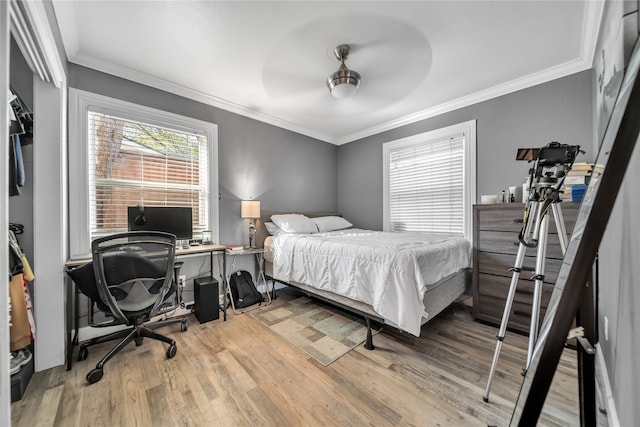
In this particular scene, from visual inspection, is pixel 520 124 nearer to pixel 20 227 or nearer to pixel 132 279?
pixel 132 279

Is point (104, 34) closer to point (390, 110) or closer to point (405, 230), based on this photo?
point (390, 110)

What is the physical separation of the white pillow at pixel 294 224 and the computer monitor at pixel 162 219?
1.15 meters

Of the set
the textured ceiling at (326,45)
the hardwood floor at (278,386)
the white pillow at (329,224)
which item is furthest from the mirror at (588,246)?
the white pillow at (329,224)

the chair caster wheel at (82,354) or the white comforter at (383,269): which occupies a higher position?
the white comforter at (383,269)

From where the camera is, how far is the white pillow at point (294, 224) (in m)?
3.37

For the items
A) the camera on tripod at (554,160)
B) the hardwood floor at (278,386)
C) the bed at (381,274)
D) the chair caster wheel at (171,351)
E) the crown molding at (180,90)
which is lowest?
the hardwood floor at (278,386)

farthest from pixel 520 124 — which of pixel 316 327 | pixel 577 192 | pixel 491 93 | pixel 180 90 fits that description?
pixel 180 90

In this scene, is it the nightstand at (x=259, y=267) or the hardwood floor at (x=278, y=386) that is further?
the nightstand at (x=259, y=267)

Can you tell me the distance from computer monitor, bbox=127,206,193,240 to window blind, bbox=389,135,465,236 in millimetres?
2891

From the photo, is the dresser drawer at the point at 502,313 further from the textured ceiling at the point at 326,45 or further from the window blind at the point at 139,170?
the window blind at the point at 139,170

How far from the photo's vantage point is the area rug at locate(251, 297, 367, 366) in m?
2.02

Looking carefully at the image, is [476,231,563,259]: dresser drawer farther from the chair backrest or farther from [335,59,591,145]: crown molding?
the chair backrest

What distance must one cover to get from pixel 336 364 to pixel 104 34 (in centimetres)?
319

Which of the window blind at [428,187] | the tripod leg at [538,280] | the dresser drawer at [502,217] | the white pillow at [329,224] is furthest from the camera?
the white pillow at [329,224]
